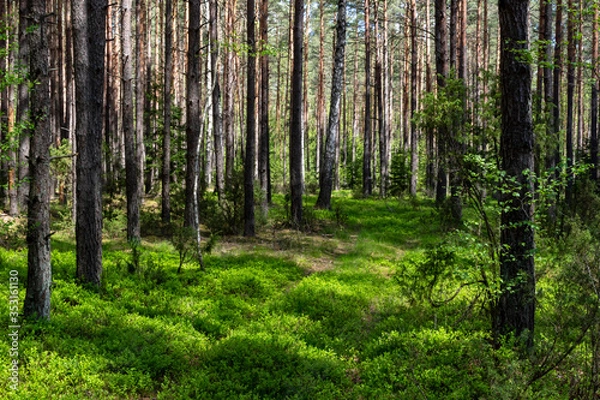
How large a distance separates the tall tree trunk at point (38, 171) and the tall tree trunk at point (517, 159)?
5750 mm

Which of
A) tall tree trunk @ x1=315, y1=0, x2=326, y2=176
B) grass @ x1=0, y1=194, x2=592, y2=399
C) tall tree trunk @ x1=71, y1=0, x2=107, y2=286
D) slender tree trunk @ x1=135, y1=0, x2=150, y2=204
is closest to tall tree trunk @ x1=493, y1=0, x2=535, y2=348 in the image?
grass @ x1=0, y1=194, x2=592, y2=399

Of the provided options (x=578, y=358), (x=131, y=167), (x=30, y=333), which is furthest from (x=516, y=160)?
(x=131, y=167)

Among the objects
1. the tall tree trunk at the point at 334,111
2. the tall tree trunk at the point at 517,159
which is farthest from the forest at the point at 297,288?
the tall tree trunk at the point at 334,111

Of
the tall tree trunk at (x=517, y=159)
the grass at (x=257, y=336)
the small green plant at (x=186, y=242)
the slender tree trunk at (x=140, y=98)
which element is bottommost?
the grass at (x=257, y=336)

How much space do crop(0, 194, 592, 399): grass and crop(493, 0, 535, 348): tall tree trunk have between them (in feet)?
1.69

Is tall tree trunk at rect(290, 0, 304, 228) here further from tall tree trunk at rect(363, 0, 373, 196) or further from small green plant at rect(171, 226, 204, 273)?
tall tree trunk at rect(363, 0, 373, 196)

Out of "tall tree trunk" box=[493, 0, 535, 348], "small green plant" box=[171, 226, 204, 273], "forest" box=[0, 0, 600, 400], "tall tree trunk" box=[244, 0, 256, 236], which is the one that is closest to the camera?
"forest" box=[0, 0, 600, 400]

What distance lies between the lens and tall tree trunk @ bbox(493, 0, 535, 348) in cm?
518

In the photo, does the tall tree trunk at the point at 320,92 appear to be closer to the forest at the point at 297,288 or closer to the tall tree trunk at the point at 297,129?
the tall tree trunk at the point at 297,129

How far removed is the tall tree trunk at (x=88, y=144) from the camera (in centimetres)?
755

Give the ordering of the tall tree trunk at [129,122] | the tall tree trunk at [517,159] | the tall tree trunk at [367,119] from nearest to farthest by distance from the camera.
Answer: the tall tree trunk at [517,159]
the tall tree trunk at [129,122]
the tall tree trunk at [367,119]

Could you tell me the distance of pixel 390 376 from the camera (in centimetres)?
524

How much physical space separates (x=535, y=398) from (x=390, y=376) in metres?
1.68

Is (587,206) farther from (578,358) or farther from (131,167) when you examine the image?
(131,167)
